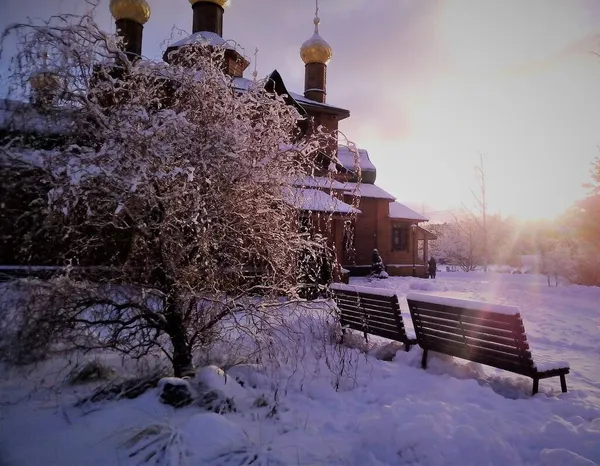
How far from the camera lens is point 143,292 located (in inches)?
143

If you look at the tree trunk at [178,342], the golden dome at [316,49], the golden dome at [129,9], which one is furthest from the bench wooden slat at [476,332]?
the golden dome at [316,49]

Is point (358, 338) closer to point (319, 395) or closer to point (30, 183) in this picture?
point (319, 395)

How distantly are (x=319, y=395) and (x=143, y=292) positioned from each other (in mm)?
2080

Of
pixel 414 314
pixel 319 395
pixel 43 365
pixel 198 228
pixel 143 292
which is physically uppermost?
pixel 198 228

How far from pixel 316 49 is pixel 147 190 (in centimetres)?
2100

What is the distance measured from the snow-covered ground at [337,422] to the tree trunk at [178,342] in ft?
1.13

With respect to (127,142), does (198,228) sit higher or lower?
lower

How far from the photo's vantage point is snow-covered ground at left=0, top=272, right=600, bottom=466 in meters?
2.83

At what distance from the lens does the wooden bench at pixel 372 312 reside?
5621 mm

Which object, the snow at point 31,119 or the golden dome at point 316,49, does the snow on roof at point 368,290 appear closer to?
the snow at point 31,119

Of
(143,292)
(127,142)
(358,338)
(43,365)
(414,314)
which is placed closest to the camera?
(127,142)

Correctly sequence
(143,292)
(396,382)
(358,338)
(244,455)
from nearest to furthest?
1. (244,455)
2. (143,292)
3. (396,382)
4. (358,338)

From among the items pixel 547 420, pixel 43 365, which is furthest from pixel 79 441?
pixel 547 420

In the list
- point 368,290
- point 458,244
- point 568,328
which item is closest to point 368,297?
point 368,290
